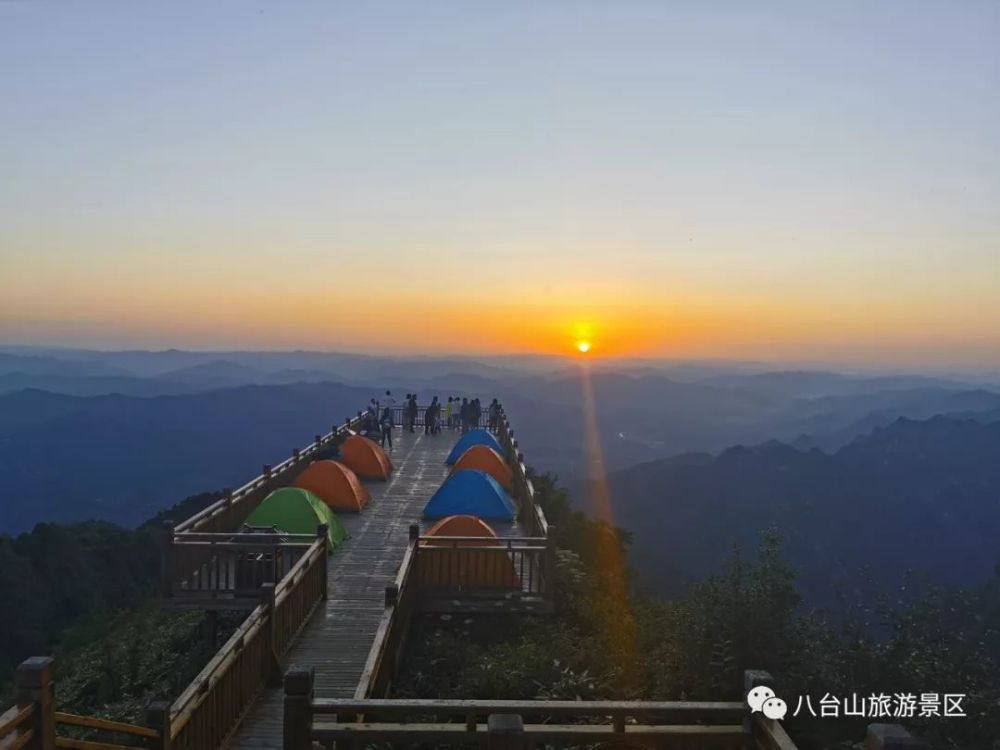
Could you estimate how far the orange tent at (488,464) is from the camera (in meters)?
23.2

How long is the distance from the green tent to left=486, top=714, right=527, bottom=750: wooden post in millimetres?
11286

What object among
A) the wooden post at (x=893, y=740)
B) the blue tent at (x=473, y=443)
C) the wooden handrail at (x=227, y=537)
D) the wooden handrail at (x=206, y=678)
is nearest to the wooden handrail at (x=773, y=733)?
the wooden post at (x=893, y=740)

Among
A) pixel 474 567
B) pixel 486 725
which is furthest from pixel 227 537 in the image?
pixel 486 725

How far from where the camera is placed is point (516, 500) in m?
21.8

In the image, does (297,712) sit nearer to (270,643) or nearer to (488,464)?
(270,643)

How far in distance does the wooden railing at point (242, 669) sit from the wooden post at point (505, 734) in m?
2.98

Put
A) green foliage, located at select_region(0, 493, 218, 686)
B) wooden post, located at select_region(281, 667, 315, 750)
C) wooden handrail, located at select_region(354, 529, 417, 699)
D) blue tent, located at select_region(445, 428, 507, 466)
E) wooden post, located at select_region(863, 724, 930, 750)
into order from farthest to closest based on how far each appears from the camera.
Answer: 1. green foliage, located at select_region(0, 493, 218, 686)
2. blue tent, located at select_region(445, 428, 507, 466)
3. wooden handrail, located at select_region(354, 529, 417, 699)
4. wooden post, located at select_region(281, 667, 315, 750)
5. wooden post, located at select_region(863, 724, 930, 750)

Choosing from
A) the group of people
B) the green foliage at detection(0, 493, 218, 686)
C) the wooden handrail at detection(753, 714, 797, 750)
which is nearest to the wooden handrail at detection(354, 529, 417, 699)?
the wooden handrail at detection(753, 714, 797, 750)

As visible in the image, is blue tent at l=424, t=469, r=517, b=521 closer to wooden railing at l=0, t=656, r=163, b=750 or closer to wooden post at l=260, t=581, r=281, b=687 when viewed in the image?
wooden post at l=260, t=581, r=281, b=687

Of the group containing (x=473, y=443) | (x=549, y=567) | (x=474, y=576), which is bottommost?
(x=474, y=576)

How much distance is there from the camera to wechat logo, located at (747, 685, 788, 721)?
546cm

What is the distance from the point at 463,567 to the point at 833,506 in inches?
3531

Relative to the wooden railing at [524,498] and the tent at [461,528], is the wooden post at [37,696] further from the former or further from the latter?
the tent at [461,528]

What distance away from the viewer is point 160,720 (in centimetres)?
630
